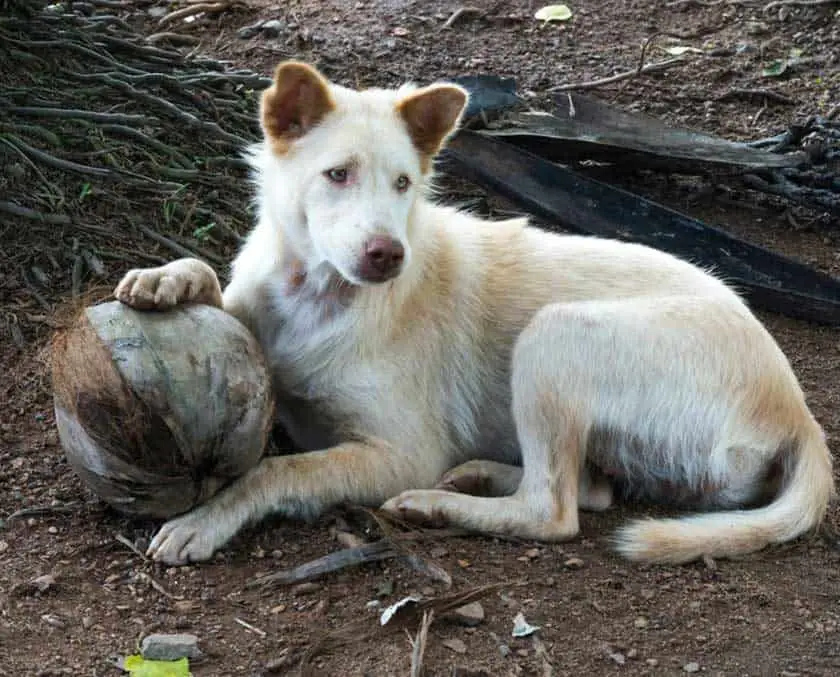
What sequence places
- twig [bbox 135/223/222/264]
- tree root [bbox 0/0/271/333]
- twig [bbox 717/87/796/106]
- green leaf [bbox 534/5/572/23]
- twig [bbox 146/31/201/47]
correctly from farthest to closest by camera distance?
1. green leaf [bbox 534/5/572/23]
2. twig [bbox 717/87/796/106]
3. twig [bbox 146/31/201/47]
4. twig [bbox 135/223/222/264]
5. tree root [bbox 0/0/271/333]

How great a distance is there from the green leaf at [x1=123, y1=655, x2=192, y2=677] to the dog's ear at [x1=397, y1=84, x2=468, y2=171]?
222cm

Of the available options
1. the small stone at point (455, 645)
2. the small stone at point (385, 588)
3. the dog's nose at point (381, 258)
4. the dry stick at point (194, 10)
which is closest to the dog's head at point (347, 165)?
the dog's nose at point (381, 258)

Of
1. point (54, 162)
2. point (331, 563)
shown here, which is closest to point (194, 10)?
point (54, 162)

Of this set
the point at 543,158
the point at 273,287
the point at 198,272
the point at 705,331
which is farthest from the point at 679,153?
the point at 198,272

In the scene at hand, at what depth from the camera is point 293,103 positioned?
15.4 feet

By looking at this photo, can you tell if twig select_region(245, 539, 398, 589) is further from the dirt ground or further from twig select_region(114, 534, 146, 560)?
twig select_region(114, 534, 146, 560)

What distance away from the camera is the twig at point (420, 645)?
361 cm

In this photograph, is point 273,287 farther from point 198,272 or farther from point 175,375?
point 175,375

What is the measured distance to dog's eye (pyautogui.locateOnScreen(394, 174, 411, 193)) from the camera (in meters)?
4.62

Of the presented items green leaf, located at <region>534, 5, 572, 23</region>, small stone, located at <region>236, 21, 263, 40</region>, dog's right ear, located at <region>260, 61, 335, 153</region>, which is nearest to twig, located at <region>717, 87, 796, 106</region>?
green leaf, located at <region>534, 5, 572, 23</region>

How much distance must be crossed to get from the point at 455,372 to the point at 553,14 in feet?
16.7

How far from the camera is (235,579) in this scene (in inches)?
165

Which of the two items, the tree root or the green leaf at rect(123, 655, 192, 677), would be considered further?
the tree root

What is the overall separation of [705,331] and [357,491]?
4.88 ft
